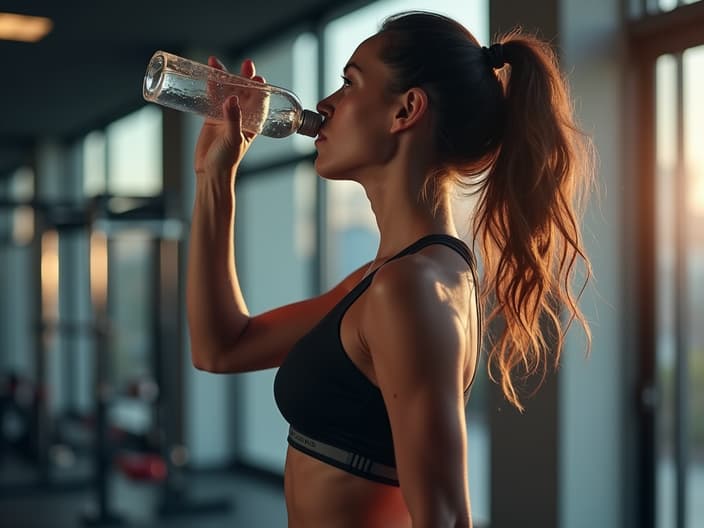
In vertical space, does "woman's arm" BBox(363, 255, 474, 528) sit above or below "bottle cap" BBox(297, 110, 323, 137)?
below

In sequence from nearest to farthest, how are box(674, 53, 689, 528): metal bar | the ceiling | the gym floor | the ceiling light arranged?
1. box(674, 53, 689, 528): metal bar
2. the gym floor
3. the ceiling
4. the ceiling light

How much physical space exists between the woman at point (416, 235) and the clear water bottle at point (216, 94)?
0.12 m

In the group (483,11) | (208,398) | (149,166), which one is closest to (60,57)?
(149,166)

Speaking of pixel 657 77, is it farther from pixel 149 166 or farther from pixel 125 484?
pixel 149 166

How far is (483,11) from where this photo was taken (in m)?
3.21

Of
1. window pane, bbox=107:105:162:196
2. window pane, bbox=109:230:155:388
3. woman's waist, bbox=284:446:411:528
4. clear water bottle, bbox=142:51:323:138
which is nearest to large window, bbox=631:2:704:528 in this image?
clear water bottle, bbox=142:51:323:138

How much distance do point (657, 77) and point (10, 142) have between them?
6.70m

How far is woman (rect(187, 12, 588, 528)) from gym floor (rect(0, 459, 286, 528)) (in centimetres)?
311

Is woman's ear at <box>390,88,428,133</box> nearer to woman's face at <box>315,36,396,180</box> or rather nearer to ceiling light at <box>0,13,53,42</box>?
woman's face at <box>315,36,396,180</box>

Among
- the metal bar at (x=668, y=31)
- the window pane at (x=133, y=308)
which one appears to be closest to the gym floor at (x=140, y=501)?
the window pane at (x=133, y=308)

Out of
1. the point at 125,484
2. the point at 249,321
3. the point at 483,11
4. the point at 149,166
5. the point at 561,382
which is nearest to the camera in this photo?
the point at 249,321

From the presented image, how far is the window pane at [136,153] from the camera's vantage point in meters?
6.09

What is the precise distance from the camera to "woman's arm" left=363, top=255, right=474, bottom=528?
0.74 m

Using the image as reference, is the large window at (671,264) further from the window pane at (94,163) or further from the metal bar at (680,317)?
the window pane at (94,163)
